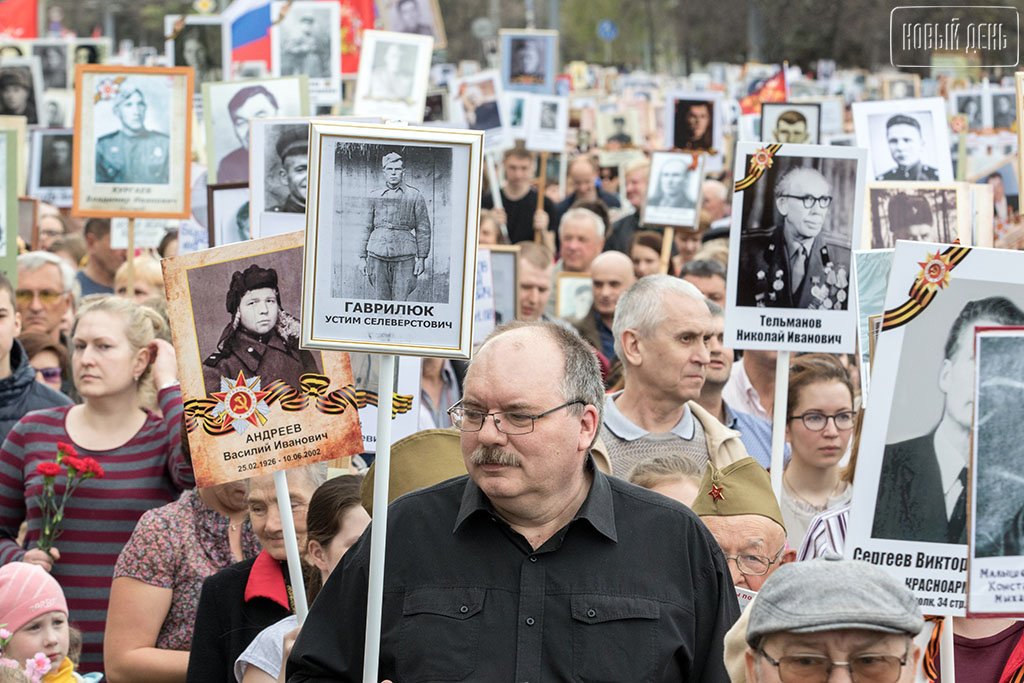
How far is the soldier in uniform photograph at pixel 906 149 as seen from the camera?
8.62m

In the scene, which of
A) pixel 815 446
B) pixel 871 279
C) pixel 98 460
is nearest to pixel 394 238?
pixel 871 279

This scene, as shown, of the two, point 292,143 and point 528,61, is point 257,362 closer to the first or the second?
→ point 292,143

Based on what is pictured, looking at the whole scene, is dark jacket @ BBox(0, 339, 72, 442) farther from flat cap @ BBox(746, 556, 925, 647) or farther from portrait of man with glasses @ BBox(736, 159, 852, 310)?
flat cap @ BBox(746, 556, 925, 647)

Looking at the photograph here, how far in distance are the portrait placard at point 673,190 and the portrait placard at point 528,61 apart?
19.6ft

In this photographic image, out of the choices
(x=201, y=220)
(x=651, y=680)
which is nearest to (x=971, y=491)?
(x=651, y=680)

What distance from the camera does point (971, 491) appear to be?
10.9ft

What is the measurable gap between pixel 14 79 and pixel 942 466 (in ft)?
40.2

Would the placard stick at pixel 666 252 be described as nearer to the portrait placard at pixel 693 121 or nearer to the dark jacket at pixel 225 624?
the portrait placard at pixel 693 121

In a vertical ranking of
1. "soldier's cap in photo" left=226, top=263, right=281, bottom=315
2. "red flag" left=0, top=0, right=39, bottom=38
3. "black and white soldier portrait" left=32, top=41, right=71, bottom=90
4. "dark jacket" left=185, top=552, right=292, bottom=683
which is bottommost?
"dark jacket" left=185, top=552, right=292, bottom=683

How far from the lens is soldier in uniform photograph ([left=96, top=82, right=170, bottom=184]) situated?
→ 8594 millimetres

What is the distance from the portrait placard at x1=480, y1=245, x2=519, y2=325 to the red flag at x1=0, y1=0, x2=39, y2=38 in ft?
46.6

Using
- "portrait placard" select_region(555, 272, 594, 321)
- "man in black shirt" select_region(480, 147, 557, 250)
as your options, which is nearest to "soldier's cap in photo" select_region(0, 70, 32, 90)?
"man in black shirt" select_region(480, 147, 557, 250)

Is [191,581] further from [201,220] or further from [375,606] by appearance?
[201,220]

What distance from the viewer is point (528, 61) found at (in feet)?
62.2
